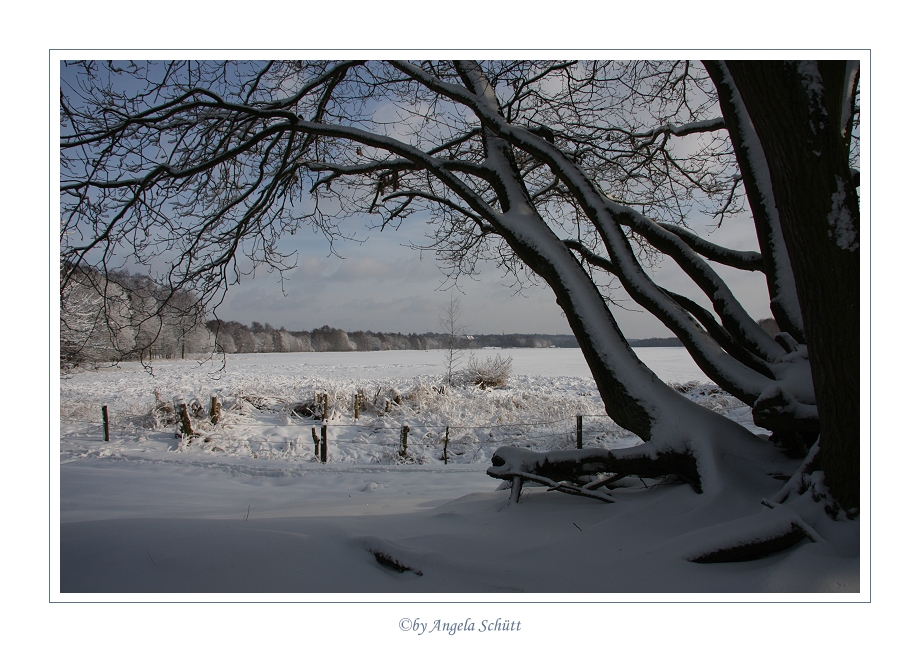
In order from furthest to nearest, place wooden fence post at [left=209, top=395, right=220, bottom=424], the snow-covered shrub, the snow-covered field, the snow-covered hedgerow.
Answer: the snow-covered shrub, wooden fence post at [left=209, top=395, right=220, bottom=424], the snow-covered hedgerow, the snow-covered field

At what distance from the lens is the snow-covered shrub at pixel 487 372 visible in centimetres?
1762

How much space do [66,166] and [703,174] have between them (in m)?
6.76

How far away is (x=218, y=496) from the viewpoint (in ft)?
19.2

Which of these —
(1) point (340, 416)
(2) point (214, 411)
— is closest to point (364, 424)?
(1) point (340, 416)

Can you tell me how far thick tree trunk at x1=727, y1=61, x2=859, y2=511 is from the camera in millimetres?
2150

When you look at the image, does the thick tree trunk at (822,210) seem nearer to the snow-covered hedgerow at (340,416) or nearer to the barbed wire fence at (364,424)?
the barbed wire fence at (364,424)

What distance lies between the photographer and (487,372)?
17.8 m

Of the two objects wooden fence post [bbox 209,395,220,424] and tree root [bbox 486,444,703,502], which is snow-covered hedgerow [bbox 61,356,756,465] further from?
tree root [bbox 486,444,703,502]

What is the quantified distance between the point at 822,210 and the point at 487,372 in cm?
1581

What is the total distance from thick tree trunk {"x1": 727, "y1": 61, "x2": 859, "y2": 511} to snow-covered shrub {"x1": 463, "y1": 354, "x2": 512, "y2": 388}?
1512 cm

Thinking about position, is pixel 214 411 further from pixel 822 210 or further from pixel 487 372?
pixel 822 210

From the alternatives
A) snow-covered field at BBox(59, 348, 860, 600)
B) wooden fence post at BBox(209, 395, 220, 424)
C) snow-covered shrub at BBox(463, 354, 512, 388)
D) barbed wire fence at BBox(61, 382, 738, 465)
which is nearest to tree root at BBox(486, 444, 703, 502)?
Result: snow-covered field at BBox(59, 348, 860, 600)
